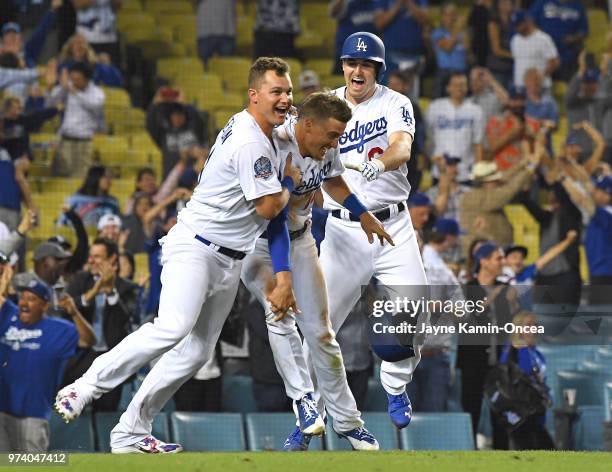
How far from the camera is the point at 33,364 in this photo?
8.76m

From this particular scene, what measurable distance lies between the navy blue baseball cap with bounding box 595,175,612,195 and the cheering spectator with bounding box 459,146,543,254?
648 millimetres

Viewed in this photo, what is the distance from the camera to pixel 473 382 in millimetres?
9250

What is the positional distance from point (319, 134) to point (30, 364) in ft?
10.5

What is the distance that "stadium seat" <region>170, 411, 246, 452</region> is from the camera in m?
8.78

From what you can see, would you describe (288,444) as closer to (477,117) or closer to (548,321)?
(548,321)

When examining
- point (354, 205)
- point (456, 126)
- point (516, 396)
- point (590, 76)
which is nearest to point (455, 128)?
point (456, 126)

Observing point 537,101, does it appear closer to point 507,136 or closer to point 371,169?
point 507,136

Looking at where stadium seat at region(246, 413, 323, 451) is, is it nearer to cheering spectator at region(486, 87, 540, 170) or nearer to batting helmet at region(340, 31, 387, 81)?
batting helmet at region(340, 31, 387, 81)

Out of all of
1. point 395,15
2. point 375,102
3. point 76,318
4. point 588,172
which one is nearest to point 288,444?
point 375,102

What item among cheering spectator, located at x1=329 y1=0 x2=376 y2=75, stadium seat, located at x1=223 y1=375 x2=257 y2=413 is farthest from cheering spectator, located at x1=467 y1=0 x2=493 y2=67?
stadium seat, located at x1=223 y1=375 x2=257 y2=413

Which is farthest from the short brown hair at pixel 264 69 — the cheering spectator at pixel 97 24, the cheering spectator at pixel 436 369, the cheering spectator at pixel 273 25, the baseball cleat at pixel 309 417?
the cheering spectator at pixel 97 24

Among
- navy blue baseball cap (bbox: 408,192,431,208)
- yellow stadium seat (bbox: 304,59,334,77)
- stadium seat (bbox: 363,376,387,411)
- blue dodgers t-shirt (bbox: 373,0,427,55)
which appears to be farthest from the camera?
yellow stadium seat (bbox: 304,59,334,77)

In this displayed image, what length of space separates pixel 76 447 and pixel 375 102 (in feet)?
10.3

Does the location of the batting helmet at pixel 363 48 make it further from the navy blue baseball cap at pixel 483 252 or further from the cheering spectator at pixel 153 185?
the cheering spectator at pixel 153 185
